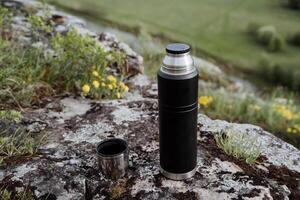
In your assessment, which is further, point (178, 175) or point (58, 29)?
point (58, 29)

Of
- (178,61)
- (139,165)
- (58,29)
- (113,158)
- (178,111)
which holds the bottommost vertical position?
(139,165)

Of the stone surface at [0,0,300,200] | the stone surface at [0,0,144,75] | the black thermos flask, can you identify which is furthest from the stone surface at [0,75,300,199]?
the stone surface at [0,0,144,75]

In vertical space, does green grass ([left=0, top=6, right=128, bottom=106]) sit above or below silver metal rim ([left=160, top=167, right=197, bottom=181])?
above

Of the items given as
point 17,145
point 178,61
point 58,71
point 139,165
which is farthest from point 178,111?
point 58,71

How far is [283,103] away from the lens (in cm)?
672

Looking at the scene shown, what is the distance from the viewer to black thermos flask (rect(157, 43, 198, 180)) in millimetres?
2893

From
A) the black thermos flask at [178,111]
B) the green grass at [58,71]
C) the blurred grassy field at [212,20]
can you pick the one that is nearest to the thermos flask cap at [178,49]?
the black thermos flask at [178,111]

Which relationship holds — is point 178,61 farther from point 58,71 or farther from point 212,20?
point 212,20

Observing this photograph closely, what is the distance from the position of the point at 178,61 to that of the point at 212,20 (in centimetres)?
796

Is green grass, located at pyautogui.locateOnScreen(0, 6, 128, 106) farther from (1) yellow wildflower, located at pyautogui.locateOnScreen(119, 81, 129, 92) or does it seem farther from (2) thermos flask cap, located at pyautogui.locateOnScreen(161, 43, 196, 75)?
(2) thermos flask cap, located at pyautogui.locateOnScreen(161, 43, 196, 75)

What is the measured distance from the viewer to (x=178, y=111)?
2.97 meters

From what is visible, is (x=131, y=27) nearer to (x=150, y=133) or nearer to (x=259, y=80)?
(x=259, y=80)

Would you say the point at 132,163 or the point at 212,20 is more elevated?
the point at 132,163

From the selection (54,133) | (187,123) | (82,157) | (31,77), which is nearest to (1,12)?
(31,77)
